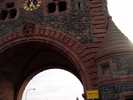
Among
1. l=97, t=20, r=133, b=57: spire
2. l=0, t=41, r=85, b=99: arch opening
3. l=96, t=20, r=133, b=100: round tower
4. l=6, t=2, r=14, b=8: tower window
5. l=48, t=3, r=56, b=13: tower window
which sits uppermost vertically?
l=6, t=2, r=14, b=8: tower window

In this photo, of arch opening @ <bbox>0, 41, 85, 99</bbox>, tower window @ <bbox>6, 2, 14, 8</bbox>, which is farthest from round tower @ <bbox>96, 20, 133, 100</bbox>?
tower window @ <bbox>6, 2, 14, 8</bbox>

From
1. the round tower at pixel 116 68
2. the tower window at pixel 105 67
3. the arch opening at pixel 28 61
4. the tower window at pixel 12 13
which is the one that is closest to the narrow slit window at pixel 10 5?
the tower window at pixel 12 13

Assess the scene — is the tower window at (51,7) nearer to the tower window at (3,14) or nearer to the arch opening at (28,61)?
the arch opening at (28,61)

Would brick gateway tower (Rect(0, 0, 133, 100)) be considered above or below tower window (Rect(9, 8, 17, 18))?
below

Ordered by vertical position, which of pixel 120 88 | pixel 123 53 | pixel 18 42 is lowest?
pixel 120 88

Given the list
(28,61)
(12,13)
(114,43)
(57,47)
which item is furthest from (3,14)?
(114,43)

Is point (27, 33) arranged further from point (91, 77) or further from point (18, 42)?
point (91, 77)

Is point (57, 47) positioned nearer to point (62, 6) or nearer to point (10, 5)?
point (62, 6)

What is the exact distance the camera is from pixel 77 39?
82.9 feet

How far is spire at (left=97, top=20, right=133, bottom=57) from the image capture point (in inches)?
912

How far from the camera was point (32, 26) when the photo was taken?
86.2ft

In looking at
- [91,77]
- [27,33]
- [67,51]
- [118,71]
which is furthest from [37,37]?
[118,71]

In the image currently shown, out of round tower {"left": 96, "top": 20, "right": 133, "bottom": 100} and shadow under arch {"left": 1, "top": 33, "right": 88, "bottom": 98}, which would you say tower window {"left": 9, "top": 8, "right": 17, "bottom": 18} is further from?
round tower {"left": 96, "top": 20, "right": 133, "bottom": 100}

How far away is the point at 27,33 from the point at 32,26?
1.82 ft
